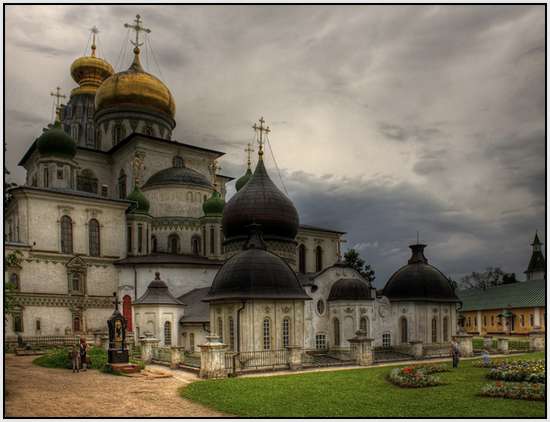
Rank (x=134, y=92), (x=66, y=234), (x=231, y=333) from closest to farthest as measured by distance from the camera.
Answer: (x=231, y=333)
(x=66, y=234)
(x=134, y=92)

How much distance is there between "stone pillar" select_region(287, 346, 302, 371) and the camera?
71.3 ft

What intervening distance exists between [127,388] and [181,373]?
426cm

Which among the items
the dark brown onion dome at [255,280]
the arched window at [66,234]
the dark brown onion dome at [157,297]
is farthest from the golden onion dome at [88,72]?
the dark brown onion dome at [255,280]

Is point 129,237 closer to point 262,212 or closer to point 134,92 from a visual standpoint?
point 262,212

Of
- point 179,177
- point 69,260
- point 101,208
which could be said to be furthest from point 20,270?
point 179,177

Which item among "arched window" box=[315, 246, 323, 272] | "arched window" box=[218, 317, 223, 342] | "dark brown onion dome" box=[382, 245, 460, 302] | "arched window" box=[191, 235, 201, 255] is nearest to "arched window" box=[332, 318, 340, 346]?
"dark brown onion dome" box=[382, 245, 460, 302]

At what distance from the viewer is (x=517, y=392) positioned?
43.6 ft

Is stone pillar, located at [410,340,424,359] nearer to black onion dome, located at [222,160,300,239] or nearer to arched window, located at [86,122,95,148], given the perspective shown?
black onion dome, located at [222,160,300,239]

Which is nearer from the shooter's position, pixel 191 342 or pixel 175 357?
pixel 175 357

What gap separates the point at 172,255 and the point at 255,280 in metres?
16.9

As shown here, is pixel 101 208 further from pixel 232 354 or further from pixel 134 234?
pixel 232 354

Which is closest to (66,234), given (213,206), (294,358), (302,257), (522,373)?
(213,206)

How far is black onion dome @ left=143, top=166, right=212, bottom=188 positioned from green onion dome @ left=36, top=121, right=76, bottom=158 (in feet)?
20.7

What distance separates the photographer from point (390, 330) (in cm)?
2998
